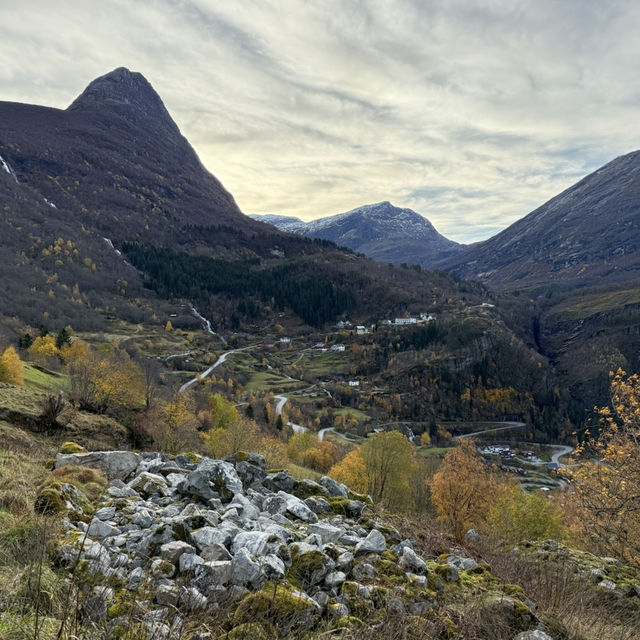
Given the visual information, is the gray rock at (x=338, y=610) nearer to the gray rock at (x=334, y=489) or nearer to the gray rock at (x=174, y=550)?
the gray rock at (x=174, y=550)

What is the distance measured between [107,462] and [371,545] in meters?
11.2

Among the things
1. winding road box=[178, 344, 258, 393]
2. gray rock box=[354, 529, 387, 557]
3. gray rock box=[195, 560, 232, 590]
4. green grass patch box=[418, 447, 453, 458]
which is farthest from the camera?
green grass patch box=[418, 447, 453, 458]

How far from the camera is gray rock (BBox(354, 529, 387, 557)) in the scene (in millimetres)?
9789

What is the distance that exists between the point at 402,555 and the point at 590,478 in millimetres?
11909

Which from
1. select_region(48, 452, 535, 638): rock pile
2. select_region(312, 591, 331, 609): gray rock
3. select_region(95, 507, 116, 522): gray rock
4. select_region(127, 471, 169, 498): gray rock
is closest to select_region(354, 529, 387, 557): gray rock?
select_region(48, 452, 535, 638): rock pile

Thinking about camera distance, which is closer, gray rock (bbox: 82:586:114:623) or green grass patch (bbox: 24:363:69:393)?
gray rock (bbox: 82:586:114:623)

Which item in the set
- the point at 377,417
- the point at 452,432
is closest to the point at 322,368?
the point at 377,417

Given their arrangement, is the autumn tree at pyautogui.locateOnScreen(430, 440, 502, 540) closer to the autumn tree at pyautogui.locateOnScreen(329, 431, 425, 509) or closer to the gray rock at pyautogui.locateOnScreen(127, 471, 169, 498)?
the autumn tree at pyautogui.locateOnScreen(329, 431, 425, 509)

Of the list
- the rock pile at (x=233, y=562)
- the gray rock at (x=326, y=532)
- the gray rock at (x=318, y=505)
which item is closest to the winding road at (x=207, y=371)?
the gray rock at (x=318, y=505)

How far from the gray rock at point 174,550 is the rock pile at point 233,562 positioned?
0.07 ft

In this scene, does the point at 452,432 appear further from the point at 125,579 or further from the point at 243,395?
the point at 125,579

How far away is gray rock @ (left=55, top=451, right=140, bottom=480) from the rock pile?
72.4 inches

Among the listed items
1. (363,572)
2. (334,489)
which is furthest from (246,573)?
(334,489)

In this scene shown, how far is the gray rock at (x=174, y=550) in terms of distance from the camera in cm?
803
